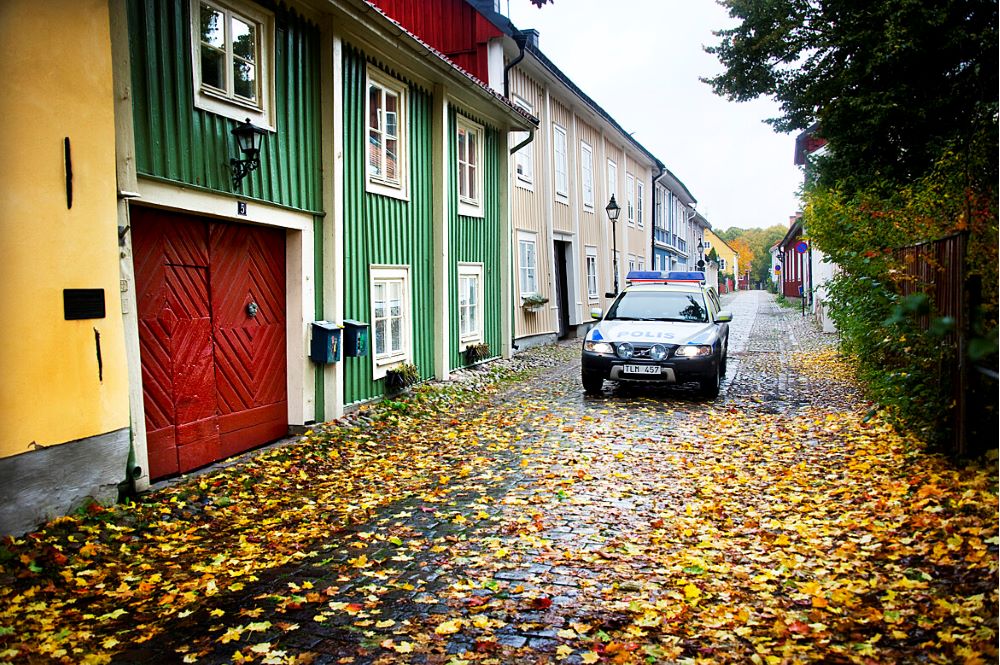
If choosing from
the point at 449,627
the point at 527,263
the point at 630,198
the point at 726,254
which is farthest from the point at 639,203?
the point at 726,254

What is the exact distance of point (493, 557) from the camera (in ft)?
16.6

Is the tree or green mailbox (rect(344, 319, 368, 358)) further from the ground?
the tree

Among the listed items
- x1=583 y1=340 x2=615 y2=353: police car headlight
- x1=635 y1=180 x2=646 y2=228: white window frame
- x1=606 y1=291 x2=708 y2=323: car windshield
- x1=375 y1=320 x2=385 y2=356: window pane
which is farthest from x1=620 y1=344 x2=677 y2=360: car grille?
x1=635 y1=180 x2=646 y2=228: white window frame

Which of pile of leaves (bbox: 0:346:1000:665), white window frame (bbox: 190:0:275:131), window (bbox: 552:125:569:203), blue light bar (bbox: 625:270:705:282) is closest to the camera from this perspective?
pile of leaves (bbox: 0:346:1000:665)

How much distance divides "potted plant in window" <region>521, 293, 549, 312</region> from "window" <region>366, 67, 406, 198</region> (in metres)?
7.60

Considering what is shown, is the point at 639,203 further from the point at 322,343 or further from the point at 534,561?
the point at 534,561

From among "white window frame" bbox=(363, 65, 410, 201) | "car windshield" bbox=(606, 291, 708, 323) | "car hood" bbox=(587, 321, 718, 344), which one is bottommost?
"car hood" bbox=(587, 321, 718, 344)

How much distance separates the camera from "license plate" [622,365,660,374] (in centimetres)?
1127

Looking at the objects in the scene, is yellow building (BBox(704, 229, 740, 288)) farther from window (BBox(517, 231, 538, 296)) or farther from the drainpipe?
the drainpipe

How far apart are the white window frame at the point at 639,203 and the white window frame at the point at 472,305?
710 inches

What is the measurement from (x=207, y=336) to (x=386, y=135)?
15.1 feet

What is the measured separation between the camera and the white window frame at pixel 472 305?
13766 mm

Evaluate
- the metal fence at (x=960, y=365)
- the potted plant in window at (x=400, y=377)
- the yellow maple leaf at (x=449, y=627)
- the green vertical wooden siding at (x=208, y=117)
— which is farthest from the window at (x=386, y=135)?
the yellow maple leaf at (x=449, y=627)

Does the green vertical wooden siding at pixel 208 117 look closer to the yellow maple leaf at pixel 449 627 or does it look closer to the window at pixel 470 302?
the yellow maple leaf at pixel 449 627
